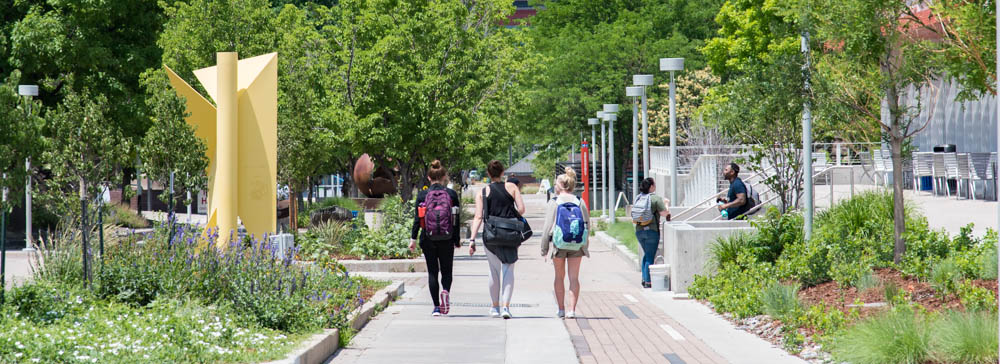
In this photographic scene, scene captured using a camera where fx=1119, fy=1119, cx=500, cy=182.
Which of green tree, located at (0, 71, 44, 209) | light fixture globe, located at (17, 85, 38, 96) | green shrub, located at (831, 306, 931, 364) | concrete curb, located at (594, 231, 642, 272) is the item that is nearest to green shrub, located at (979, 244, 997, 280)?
green shrub, located at (831, 306, 931, 364)

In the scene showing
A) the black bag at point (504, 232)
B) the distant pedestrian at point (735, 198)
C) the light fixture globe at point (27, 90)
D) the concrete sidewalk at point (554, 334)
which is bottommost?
the concrete sidewalk at point (554, 334)

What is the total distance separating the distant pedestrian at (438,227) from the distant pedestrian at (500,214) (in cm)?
27

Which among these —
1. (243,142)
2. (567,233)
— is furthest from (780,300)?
(243,142)

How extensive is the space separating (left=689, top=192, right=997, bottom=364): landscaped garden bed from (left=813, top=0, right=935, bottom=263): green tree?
2.16ft

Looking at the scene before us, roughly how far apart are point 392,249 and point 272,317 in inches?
380

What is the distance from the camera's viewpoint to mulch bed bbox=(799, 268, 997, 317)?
32.9 feet

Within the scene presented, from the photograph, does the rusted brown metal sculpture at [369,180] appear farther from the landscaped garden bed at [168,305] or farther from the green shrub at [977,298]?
the green shrub at [977,298]

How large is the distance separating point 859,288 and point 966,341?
11.8ft

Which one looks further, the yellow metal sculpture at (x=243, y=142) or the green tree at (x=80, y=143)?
the green tree at (x=80, y=143)

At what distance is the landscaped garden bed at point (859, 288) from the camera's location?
7918 millimetres

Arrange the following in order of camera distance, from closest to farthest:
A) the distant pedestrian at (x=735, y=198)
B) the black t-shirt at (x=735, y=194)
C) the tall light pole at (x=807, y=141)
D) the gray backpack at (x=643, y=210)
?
the tall light pole at (x=807, y=141) < the gray backpack at (x=643, y=210) < the distant pedestrian at (x=735, y=198) < the black t-shirt at (x=735, y=194)

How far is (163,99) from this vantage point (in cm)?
1585

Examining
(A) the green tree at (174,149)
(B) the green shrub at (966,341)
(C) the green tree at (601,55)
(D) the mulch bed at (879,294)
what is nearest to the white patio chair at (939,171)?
(D) the mulch bed at (879,294)

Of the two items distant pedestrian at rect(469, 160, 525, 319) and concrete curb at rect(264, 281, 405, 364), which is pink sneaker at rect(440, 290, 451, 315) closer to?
distant pedestrian at rect(469, 160, 525, 319)
